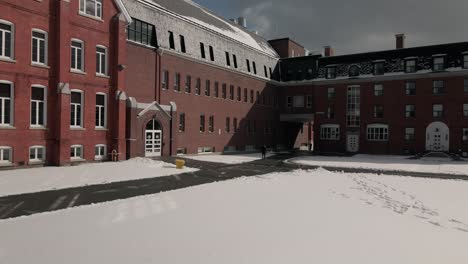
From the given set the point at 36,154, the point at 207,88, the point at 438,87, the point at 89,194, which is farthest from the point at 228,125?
the point at 89,194

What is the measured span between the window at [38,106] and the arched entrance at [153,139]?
344 inches

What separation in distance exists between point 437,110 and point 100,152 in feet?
114

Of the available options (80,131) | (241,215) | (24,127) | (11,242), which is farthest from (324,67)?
(11,242)

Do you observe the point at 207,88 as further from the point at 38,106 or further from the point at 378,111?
the point at 378,111

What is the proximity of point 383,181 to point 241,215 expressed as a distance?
1144cm

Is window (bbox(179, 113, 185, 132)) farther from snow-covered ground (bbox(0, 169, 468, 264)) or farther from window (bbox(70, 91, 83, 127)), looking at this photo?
snow-covered ground (bbox(0, 169, 468, 264))

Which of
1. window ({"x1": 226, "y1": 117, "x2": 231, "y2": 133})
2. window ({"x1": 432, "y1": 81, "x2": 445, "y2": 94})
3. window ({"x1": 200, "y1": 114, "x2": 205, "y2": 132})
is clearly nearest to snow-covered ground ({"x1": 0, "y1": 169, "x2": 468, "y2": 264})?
window ({"x1": 200, "y1": 114, "x2": 205, "y2": 132})

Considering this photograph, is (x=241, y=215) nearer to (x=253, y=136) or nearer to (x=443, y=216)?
(x=443, y=216)

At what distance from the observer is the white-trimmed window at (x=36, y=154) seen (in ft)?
68.2

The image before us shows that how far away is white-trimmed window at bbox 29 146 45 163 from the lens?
20797 millimetres

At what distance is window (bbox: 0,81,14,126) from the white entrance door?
35.7 m

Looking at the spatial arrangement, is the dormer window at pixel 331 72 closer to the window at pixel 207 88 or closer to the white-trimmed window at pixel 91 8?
the window at pixel 207 88

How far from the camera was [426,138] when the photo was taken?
38906mm

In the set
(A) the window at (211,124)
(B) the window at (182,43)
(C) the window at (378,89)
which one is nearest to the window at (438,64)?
(C) the window at (378,89)
